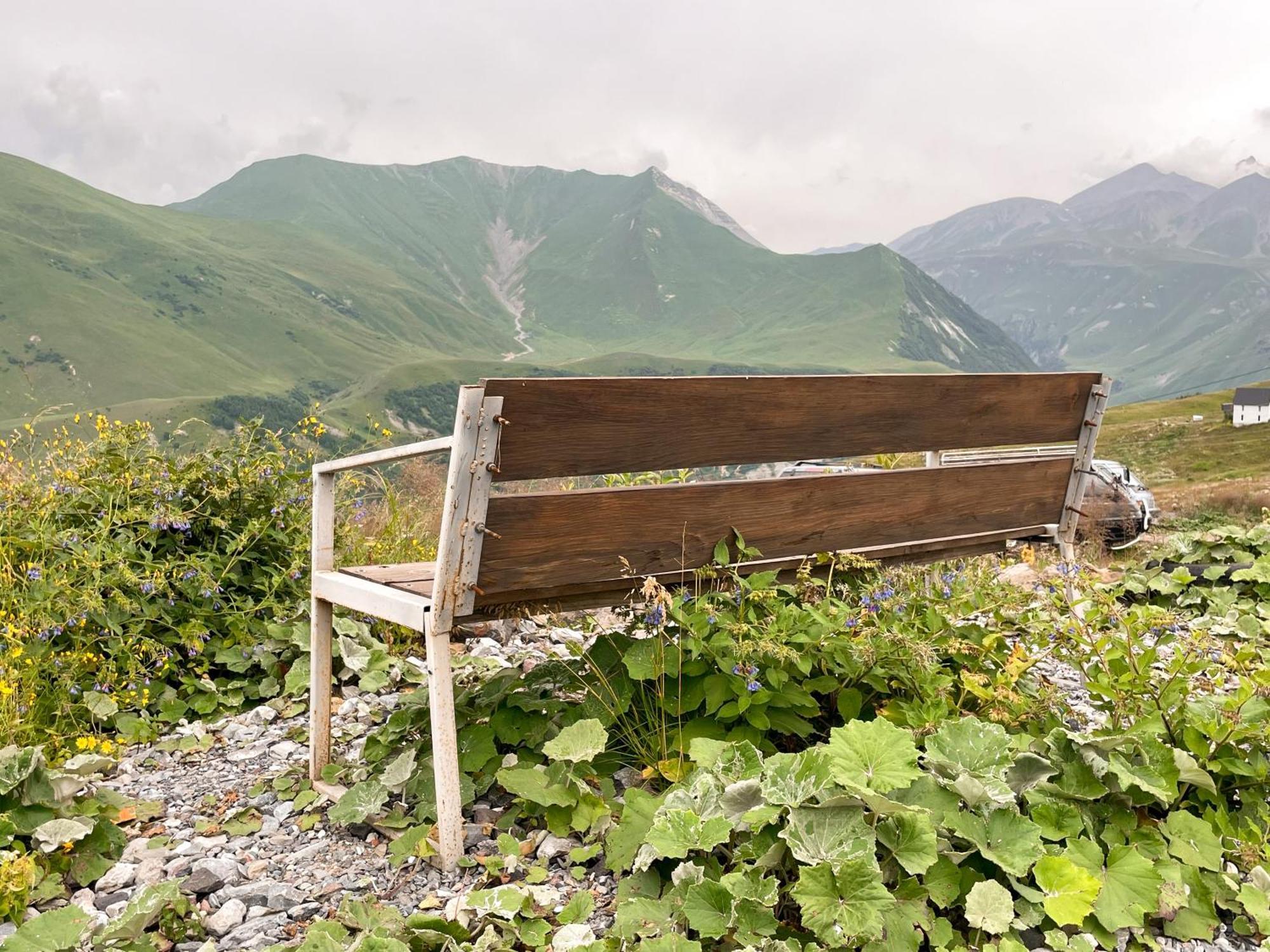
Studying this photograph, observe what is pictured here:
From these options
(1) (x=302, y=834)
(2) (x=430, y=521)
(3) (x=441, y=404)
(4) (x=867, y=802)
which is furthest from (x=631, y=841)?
(3) (x=441, y=404)

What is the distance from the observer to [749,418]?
3.06 meters

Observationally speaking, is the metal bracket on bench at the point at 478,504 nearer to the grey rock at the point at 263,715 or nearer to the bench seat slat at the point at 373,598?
the bench seat slat at the point at 373,598

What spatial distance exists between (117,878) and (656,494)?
2.04 metres

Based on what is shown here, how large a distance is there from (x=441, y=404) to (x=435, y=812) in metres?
156

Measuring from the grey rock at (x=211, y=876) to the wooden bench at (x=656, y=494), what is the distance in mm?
647

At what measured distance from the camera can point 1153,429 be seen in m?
82.5

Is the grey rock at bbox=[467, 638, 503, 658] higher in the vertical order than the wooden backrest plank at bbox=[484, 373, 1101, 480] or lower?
lower

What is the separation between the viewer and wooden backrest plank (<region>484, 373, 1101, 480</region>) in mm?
2678

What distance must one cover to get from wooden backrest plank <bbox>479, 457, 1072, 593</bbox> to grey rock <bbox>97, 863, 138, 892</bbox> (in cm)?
147

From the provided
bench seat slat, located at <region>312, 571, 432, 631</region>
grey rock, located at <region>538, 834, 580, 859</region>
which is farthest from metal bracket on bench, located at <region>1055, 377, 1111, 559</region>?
bench seat slat, located at <region>312, 571, 432, 631</region>

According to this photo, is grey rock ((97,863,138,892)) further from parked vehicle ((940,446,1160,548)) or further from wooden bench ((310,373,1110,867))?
parked vehicle ((940,446,1160,548))

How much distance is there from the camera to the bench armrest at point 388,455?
273cm

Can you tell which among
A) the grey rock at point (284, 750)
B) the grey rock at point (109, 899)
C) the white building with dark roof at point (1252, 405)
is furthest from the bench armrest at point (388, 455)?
the white building with dark roof at point (1252, 405)

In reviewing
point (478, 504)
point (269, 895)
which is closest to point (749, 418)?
point (478, 504)
